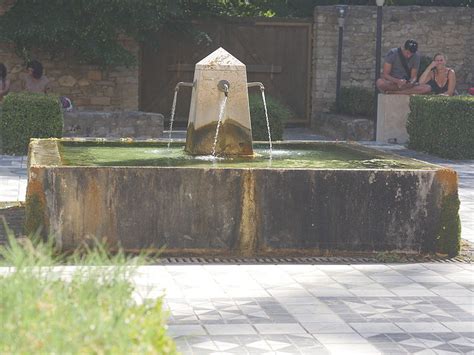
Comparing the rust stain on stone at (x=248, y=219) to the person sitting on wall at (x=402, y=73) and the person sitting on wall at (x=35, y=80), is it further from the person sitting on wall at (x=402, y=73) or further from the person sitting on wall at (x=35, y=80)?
the person sitting on wall at (x=35, y=80)

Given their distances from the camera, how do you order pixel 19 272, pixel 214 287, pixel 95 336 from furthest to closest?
pixel 214 287 < pixel 19 272 < pixel 95 336

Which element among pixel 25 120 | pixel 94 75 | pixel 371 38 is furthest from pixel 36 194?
pixel 371 38

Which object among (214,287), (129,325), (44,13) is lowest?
(214,287)

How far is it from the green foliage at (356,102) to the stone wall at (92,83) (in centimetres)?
370

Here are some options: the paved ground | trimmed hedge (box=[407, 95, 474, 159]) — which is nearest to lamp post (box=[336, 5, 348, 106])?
trimmed hedge (box=[407, 95, 474, 159])

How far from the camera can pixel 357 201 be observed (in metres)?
8.15

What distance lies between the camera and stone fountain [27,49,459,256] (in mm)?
7801

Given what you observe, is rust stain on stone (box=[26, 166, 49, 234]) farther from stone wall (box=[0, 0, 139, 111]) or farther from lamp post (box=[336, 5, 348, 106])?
lamp post (box=[336, 5, 348, 106])

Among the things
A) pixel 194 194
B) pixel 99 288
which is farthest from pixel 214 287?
pixel 99 288

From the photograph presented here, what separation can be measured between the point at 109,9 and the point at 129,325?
15.8 metres

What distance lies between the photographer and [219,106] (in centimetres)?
944

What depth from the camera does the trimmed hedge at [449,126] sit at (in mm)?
14945

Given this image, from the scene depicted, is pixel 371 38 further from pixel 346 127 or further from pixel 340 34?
pixel 346 127

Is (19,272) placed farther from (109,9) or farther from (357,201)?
(109,9)
